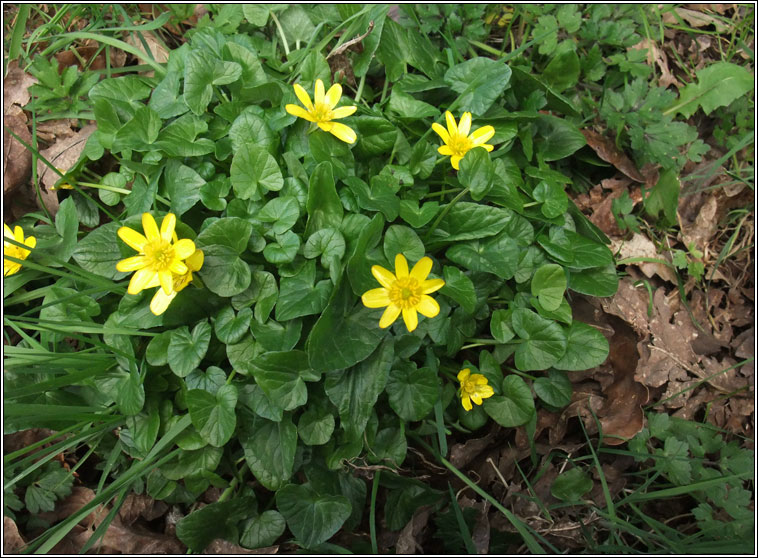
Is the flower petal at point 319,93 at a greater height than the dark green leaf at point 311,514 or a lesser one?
greater

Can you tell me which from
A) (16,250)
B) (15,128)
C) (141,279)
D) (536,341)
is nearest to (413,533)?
(536,341)

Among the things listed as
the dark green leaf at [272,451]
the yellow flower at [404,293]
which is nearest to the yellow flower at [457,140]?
the yellow flower at [404,293]

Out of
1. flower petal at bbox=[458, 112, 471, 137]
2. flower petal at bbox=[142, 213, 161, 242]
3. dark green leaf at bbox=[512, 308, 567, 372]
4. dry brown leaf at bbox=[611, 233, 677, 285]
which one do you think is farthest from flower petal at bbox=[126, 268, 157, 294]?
dry brown leaf at bbox=[611, 233, 677, 285]

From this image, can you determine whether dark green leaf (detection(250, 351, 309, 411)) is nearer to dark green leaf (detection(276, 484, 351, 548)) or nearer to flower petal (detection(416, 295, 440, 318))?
dark green leaf (detection(276, 484, 351, 548))

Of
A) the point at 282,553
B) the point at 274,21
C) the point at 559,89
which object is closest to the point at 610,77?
the point at 559,89

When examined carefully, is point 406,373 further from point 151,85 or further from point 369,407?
point 151,85

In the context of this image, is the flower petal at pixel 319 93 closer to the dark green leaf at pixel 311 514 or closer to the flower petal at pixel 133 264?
the flower petal at pixel 133 264
